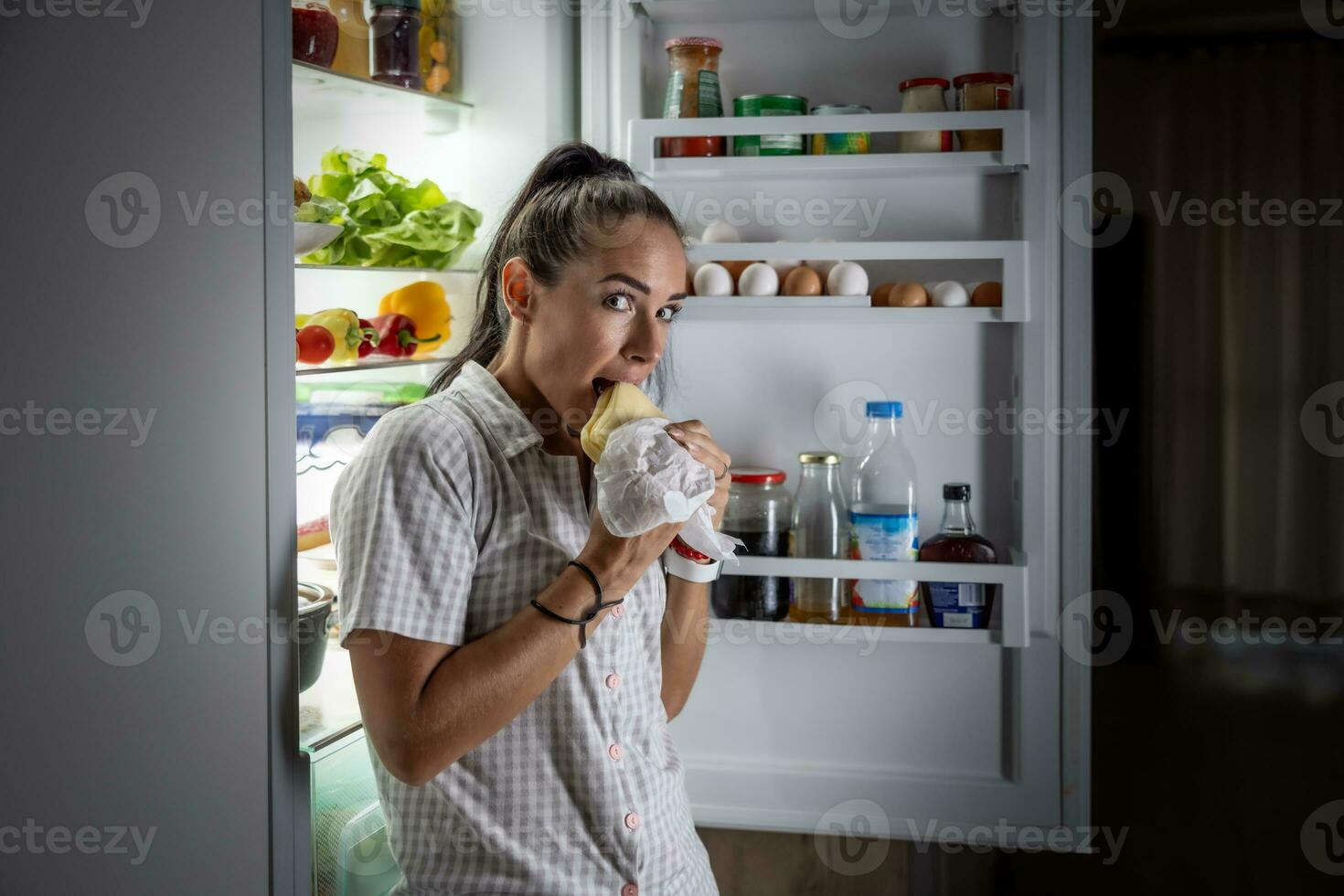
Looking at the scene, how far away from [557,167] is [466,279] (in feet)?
1.62

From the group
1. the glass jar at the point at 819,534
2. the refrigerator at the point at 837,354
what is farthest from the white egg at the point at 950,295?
the glass jar at the point at 819,534

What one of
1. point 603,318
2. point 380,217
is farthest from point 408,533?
point 380,217

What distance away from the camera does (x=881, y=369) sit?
153 cm

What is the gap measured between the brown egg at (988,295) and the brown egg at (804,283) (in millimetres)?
215

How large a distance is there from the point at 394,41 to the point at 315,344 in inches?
16.5

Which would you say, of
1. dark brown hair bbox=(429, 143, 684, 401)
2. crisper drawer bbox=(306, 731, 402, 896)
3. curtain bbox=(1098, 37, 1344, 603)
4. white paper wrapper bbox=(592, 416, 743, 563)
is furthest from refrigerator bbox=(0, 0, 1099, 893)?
white paper wrapper bbox=(592, 416, 743, 563)

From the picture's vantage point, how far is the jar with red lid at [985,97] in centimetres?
142

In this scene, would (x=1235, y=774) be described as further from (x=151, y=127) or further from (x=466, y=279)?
(x=151, y=127)

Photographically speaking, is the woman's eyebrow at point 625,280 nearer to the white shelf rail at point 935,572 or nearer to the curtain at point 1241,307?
the white shelf rail at point 935,572

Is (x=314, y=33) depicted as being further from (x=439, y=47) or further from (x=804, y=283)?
(x=804, y=283)

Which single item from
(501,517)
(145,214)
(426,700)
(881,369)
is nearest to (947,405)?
(881,369)

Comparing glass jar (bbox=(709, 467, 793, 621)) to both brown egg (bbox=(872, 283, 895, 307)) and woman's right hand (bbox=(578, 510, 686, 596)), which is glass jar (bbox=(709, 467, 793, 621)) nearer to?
brown egg (bbox=(872, 283, 895, 307))

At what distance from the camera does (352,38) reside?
1.35 metres

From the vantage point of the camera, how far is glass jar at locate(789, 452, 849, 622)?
4.99 ft
